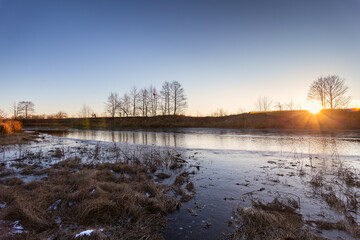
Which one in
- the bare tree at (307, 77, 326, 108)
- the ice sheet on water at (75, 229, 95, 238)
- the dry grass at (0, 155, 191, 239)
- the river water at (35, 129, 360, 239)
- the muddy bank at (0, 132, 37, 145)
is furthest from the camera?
the bare tree at (307, 77, 326, 108)

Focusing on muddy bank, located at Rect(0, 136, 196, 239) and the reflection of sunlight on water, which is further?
the reflection of sunlight on water

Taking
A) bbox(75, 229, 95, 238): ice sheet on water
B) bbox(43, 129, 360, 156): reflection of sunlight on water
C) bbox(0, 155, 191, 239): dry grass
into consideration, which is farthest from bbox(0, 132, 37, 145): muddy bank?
bbox(75, 229, 95, 238): ice sheet on water

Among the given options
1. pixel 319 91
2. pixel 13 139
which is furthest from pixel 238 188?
pixel 319 91

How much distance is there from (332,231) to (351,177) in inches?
170

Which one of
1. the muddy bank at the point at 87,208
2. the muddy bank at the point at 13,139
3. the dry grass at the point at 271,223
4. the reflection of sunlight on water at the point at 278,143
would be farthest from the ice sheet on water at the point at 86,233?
the muddy bank at the point at 13,139

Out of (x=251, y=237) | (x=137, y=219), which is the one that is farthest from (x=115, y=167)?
Result: (x=251, y=237)

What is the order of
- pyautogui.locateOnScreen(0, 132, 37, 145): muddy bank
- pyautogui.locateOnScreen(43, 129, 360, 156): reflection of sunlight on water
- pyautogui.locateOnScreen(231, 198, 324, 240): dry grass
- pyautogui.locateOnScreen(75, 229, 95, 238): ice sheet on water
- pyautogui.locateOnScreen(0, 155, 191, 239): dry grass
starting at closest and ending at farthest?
pyautogui.locateOnScreen(75, 229, 95, 238): ice sheet on water < pyautogui.locateOnScreen(231, 198, 324, 240): dry grass < pyautogui.locateOnScreen(0, 155, 191, 239): dry grass < pyautogui.locateOnScreen(43, 129, 360, 156): reflection of sunlight on water < pyautogui.locateOnScreen(0, 132, 37, 145): muddy bank

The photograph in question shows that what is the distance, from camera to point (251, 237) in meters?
3.43

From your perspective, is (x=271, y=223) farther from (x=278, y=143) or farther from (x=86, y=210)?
(x=278, y=143)

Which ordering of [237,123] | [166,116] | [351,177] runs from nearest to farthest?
[351,177], [237,123], [166,116]

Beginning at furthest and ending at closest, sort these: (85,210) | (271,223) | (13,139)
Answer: (13,139) < (85,210) < (271,223)

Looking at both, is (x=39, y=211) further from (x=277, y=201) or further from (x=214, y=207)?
(x=277, y=201)

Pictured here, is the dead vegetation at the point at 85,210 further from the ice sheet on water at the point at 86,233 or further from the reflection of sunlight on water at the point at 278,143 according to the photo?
the reflection of sunlight on water at the point at 278,143

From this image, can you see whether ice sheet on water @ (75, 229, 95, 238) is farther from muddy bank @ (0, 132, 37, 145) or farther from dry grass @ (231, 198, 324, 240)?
muddy bank @ (0, 132, 37, 145)
